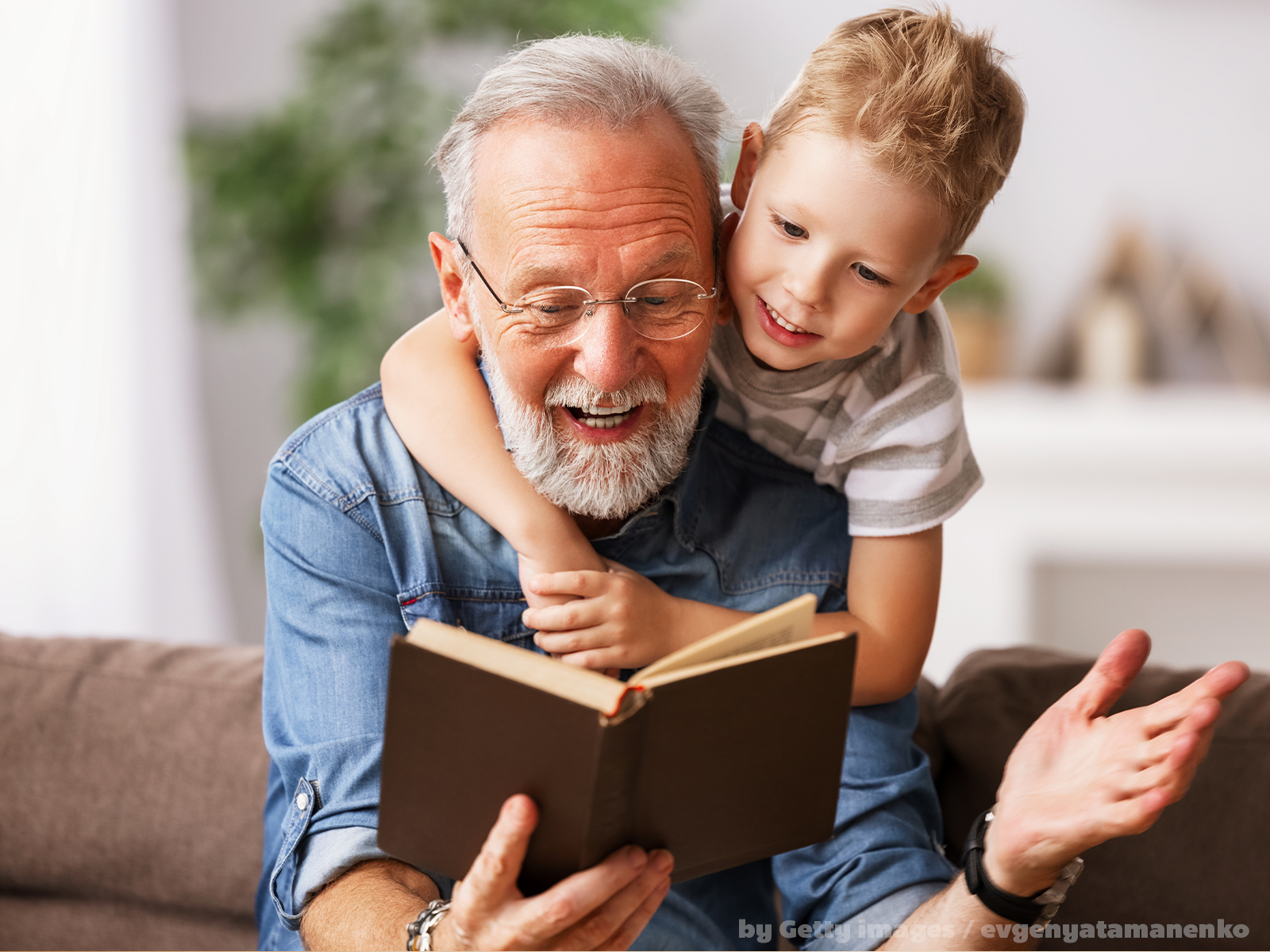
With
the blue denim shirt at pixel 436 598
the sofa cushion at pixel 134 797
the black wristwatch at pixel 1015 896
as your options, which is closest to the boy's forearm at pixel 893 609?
the blue denim shirt at pixel 436 598

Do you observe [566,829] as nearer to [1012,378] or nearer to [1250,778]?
[1250,778]

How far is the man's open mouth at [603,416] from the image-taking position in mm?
1328

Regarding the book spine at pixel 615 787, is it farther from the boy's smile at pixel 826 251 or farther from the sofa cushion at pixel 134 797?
the sofa cushion at pixel 134 797

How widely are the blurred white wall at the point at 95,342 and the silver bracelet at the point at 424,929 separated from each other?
231cm

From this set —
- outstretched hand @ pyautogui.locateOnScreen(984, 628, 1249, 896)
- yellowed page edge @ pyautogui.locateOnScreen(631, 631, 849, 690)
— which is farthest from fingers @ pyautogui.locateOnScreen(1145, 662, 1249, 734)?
yellowed page edge @ pyautogui.locateOnScreen(631, 631, 849, 690)

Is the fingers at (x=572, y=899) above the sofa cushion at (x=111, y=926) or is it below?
above

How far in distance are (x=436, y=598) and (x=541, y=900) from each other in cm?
47

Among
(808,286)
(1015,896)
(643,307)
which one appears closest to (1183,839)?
(1015,896)

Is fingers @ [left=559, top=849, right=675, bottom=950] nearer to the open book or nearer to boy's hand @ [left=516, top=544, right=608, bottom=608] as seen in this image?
the open book

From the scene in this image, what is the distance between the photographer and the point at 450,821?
1.04m

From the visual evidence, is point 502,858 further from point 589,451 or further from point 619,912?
point 589,451

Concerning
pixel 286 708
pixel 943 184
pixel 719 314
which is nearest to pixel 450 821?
pixel 286 708

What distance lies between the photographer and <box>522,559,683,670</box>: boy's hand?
1.22 meters

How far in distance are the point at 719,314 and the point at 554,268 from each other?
27 cm
